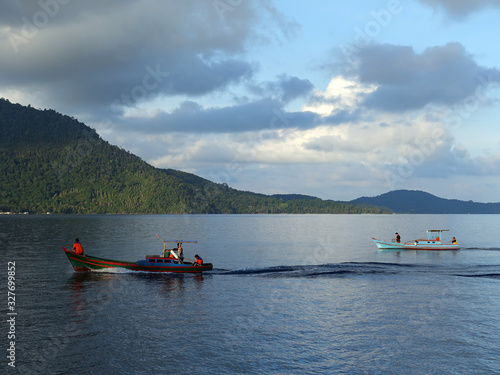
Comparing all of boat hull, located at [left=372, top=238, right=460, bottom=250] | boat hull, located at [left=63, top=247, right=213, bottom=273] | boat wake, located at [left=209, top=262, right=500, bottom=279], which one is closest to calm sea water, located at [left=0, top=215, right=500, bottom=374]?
boat wake, located at [left=209, top=262, right=500, bottom=279]

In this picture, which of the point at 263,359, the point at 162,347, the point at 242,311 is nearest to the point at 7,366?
the point at 162,347

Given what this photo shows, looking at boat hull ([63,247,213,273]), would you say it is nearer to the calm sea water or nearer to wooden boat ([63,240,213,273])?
wooden boat ([63,240,213,273])

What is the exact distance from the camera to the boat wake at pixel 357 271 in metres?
64.6

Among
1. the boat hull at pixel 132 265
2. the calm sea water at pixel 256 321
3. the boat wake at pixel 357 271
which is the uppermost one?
the boat hull at pixel 132 265

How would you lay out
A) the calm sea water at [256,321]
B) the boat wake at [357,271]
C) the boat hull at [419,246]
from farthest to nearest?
1. the boat hull at [419,246]
2. the boat wake at [357,271]
3. the calm sea water at [256,321]

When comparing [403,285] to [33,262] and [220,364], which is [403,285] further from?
[33,262]

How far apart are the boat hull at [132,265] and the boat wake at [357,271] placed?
501 cm

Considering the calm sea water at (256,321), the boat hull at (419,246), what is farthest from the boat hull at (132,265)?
the boat hull at (419,246)

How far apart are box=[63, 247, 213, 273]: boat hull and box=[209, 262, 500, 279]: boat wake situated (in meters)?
5.01

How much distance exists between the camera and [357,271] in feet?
221

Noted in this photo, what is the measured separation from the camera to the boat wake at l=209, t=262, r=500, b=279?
212ft

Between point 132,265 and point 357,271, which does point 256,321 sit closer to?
point 132,265

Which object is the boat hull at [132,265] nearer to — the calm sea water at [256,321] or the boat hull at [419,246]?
the calm sea water at [256,321]

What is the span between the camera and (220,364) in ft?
93.2
